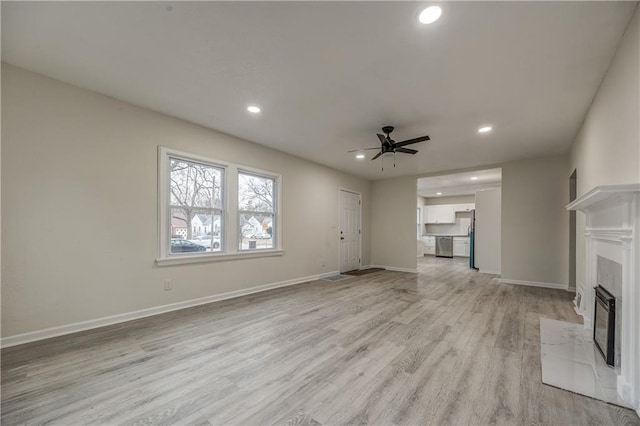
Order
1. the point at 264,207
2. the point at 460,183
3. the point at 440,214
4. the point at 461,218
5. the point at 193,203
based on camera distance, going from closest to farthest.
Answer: the point at 193,203 < the point at 264,207 < the point at 460,183 < the point at 461,218 < the point at 440,214

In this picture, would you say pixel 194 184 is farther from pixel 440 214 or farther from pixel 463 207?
pixel 463 207

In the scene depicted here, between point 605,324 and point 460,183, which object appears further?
point 460,183

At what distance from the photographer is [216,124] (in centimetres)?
393

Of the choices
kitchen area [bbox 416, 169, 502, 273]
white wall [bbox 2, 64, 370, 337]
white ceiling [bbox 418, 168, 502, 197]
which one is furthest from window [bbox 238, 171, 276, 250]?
kitchen area [bbox 416, 169, 502, 273]

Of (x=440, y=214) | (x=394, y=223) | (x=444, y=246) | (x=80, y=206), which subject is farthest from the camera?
(x=440, y=214)

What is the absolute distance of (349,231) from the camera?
7137mm

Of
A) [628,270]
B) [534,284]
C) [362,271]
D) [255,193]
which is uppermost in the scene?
[255,193]

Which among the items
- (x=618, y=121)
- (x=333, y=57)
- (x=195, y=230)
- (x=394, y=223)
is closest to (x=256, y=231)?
(x=195, y=230)

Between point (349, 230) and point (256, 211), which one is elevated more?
point (256, 211)

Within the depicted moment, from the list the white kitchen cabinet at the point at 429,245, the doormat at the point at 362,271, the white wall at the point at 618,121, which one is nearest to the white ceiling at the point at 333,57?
the white wall at the point at 618,121

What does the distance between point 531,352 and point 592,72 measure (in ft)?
9.05

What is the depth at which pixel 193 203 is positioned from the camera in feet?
12.9

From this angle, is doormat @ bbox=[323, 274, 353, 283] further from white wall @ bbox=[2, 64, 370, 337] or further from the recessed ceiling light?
the recessed ceiling light

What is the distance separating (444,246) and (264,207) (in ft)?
27.7
